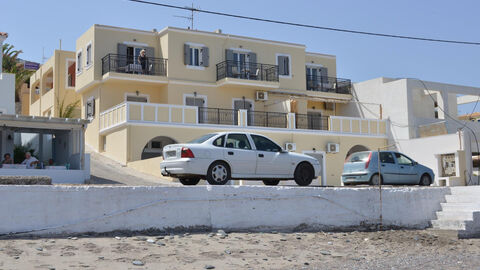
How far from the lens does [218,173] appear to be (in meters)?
15.4

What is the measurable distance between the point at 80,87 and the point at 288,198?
85.4 feet

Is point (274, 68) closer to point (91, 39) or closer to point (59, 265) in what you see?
point (91, 39)

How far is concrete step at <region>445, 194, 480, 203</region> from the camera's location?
15133 millimetres

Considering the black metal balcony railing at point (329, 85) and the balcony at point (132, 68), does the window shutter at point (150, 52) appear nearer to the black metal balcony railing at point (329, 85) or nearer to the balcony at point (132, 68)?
the balcony at point (132, 68)

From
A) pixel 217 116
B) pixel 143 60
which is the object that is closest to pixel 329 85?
pixel 217 116

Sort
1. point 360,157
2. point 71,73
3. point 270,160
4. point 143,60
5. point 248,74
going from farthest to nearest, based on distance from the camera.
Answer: point 71,73
point 248,74
point 143,60
point 360,157
point 270,160

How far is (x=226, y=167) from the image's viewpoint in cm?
1558

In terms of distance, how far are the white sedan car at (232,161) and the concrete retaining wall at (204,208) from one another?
274 cm

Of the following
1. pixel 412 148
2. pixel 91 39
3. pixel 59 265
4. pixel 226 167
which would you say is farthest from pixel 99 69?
pixel 59 265

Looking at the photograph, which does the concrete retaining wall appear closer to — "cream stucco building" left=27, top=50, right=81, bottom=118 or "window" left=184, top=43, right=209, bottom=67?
"window" left=184, top=43, right=209, bottom=67

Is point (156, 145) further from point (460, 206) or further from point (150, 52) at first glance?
point (460, 206)

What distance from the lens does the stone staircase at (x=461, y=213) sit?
14039mm

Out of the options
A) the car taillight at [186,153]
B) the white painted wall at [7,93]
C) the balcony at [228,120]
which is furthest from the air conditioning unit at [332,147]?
the car taillight at [186,153]

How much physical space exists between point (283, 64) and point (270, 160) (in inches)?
923
